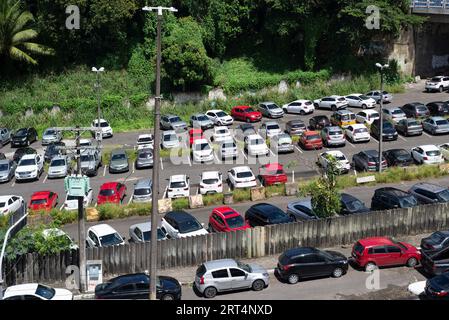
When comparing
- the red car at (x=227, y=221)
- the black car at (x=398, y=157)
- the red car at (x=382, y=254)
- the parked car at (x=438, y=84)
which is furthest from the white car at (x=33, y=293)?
the parked car at (x=438, y=84)

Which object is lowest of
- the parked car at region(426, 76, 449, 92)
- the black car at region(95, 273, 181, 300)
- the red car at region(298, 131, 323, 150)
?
the black car at region(95, 273, 181, 300)

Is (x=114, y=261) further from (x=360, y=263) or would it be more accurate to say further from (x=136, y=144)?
(x=136, y=144)

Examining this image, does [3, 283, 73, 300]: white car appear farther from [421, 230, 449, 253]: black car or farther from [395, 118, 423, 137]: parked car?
[395, 118, 423, 137]: parked car

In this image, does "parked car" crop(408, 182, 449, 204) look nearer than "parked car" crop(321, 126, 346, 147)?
Yes

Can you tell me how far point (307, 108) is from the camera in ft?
180

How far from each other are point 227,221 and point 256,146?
535 inches

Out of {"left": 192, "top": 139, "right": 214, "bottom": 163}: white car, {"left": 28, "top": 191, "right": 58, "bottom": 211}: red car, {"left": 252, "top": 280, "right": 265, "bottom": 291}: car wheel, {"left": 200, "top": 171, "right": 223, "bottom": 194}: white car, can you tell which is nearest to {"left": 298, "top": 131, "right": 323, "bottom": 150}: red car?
{"left": 192, "top": 139, "right": 214, "bottom": 163}: white car

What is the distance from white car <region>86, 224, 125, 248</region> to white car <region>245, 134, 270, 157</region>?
15136mm

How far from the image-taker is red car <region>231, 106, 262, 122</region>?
53.7 meters

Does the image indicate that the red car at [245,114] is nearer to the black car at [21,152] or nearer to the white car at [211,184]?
the white car at [211,184]

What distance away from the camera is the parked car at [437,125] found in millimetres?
47250

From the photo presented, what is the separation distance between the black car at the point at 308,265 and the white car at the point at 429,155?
15193 mm

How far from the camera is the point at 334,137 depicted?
45.8 meters

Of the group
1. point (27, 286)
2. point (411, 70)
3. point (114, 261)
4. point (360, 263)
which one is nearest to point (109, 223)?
point (114, 261)
